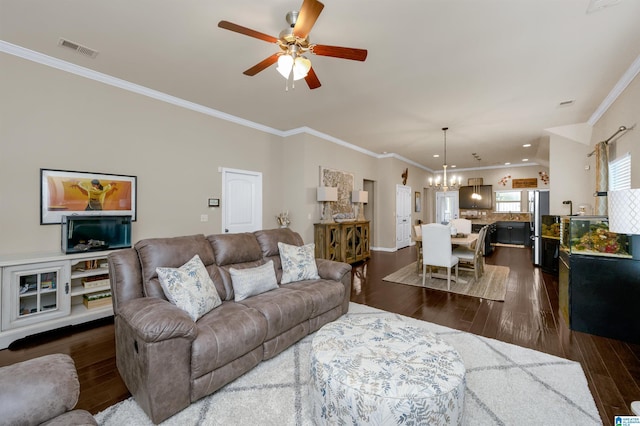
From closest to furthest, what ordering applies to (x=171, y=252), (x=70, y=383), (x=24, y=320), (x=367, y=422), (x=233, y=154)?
1. (x=70, y=383)
2. (x=367, y=422)
3. (x=171, y=252)
4. (x=24, y=320)
5. (x=233, y=154)

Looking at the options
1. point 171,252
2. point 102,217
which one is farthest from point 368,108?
point 102,217

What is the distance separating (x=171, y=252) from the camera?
2348mm

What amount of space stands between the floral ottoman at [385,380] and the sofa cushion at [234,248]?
→ 1.40 metres

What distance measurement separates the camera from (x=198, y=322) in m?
2.01

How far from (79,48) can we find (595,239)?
19.2ft

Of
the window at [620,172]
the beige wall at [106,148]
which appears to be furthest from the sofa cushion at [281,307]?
the window at [620,172]

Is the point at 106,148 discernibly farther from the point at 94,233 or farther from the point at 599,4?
the point at 599,4

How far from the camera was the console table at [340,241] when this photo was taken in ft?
18.0

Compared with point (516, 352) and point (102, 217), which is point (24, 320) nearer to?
point (102, 217)

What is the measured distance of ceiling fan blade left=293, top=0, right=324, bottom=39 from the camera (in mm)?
1718

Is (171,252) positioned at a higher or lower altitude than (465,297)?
higher

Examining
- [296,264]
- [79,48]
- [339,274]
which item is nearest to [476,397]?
[339,274]

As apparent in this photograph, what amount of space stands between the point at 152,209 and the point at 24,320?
5.51ft

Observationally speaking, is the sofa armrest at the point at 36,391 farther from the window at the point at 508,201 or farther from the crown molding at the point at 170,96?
the window at the point at 508,201
